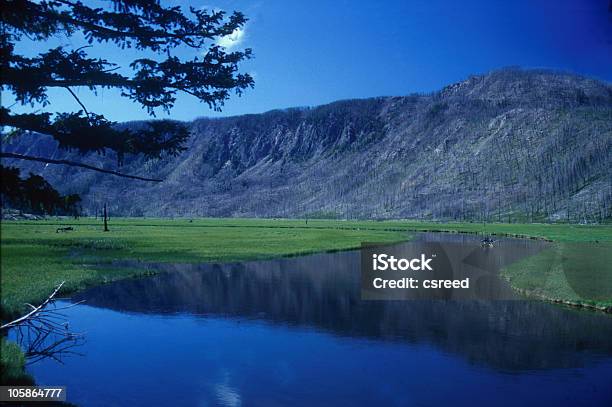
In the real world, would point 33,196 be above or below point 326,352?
above

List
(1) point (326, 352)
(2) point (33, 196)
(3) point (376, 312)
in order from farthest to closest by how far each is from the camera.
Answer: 1. (3) point (376, 312)
2. (1) point (326, 352)
3. (2) point (33, 196)

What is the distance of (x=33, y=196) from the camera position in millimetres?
7645

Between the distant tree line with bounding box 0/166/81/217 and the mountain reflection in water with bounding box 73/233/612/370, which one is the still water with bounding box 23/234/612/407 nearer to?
the mountain reflection in water with bounding box 73/233/612/370

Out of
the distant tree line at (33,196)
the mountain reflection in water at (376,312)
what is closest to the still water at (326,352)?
the mountain reflection in water at (376,312)

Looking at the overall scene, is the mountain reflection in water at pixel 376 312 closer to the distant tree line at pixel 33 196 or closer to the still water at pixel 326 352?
the still water at pixel 326 352

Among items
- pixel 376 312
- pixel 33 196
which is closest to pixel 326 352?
pixel 376 312

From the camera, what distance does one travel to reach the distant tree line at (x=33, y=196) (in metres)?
7.20

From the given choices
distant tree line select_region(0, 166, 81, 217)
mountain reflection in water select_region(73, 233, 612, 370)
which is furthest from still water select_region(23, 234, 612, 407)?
distant tree line select_region(0, 166, 81, 217)

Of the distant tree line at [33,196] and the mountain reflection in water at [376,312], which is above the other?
the distant tree line at [33,196]

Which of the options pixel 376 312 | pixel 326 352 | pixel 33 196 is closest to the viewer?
pixel 33 196

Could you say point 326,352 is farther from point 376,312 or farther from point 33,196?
point 33,196

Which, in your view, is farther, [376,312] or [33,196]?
[376,312]

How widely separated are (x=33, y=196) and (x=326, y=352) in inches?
634

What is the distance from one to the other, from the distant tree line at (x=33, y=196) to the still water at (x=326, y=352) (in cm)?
949
